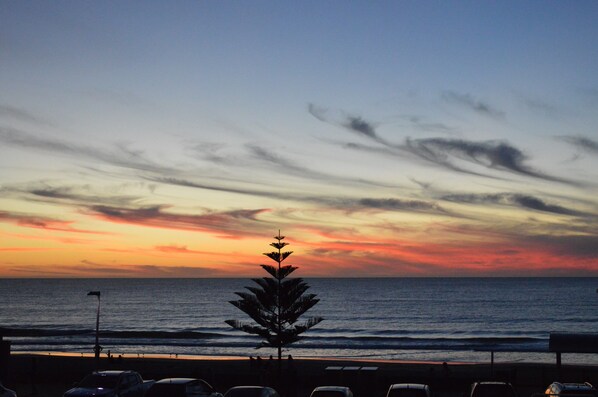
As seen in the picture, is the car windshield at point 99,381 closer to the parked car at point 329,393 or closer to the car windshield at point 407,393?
the parked car at point 329,393

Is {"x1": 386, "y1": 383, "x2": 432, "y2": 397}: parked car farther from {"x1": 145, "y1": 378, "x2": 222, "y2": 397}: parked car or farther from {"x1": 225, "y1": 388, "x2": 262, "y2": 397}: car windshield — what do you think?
{"x1": 145, "y1": 378, "x2": 222, "y2": 397}: parked car

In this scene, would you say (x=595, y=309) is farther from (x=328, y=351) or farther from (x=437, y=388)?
(x=437, y=388)

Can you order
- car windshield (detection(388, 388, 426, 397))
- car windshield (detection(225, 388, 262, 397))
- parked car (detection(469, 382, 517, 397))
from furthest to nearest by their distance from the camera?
car windshield (detection(225, 388, 262, 397)), parked car (detection(469, 382, 517, 397)), car windshield (detection(388, 388, 426, 397))

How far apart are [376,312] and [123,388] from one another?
8973 cm

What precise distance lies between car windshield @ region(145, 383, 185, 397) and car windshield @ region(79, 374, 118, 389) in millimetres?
2569

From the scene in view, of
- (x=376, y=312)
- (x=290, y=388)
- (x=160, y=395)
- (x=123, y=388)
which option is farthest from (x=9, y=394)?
(x=376, y=312)

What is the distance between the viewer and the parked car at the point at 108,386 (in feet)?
53.4

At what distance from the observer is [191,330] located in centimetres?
7594

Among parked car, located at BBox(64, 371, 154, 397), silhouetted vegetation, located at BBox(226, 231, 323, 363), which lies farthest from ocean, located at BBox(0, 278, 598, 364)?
parked car, located at BBox(64, 371, 154, 397)

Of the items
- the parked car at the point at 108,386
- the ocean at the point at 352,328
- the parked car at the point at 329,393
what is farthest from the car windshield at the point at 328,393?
the ocean at the point at 352,328

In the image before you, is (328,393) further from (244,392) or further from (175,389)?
(175,389)

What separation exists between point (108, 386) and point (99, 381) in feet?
0.92

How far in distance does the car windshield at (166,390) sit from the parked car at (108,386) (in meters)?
2.07

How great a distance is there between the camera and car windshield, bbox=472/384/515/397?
14250 mm
